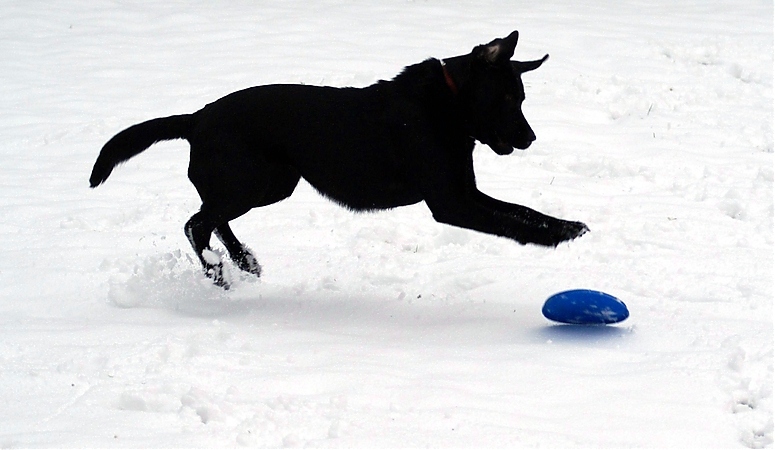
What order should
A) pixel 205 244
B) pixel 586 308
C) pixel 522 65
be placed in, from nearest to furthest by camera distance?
pixel 586 308 < pixel 522 65 < pixel 205 244

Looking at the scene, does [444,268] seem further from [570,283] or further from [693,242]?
[693,242]

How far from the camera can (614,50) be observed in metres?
8.74

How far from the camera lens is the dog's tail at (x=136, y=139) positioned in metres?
4.46

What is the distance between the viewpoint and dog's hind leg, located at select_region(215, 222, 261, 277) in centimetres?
456

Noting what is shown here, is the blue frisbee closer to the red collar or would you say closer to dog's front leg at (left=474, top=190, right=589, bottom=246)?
dog's front leg at (left=474, top=190, right=589, bottom=246)

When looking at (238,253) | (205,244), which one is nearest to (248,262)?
(238,253)

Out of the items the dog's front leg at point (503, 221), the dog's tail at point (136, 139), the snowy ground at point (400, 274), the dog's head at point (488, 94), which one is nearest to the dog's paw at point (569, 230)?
the dog's front leg at point (503, 221)

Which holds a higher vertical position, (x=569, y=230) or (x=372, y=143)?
(x=372, y=143)

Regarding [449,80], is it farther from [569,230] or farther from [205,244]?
[205,244]

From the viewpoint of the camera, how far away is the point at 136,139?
4473 mm

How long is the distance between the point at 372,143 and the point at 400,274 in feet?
2.59

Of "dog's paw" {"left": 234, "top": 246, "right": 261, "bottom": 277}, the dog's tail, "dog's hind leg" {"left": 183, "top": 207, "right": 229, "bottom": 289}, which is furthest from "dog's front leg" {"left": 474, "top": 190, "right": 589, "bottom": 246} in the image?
the dog's tail

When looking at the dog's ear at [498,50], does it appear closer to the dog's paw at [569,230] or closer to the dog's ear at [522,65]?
the dog's ear at [522,65]

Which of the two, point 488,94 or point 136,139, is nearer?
point 488,94
